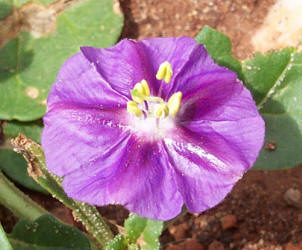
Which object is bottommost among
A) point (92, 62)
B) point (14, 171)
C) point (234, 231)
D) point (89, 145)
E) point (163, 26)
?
point (234, 231)

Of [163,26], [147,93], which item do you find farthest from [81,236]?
[163,26]

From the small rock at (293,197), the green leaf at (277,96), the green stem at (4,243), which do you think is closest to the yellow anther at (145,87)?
the green leaf at (277,96)

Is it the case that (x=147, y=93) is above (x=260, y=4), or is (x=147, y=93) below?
above

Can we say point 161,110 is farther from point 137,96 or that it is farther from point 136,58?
point 136,58

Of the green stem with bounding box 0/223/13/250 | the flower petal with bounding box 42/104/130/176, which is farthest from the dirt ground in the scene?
the flower petal with bounding box 42/104/130/176

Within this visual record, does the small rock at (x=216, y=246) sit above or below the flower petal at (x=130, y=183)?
below

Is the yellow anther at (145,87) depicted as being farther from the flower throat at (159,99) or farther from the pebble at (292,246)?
the pebble at (292,246)

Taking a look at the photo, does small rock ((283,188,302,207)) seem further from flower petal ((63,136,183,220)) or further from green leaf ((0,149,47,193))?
green leaf ((0,149,47,193))

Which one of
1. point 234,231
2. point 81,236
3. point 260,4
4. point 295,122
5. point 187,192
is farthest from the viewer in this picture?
point 260,4

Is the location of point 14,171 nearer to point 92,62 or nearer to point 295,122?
point 92,62
